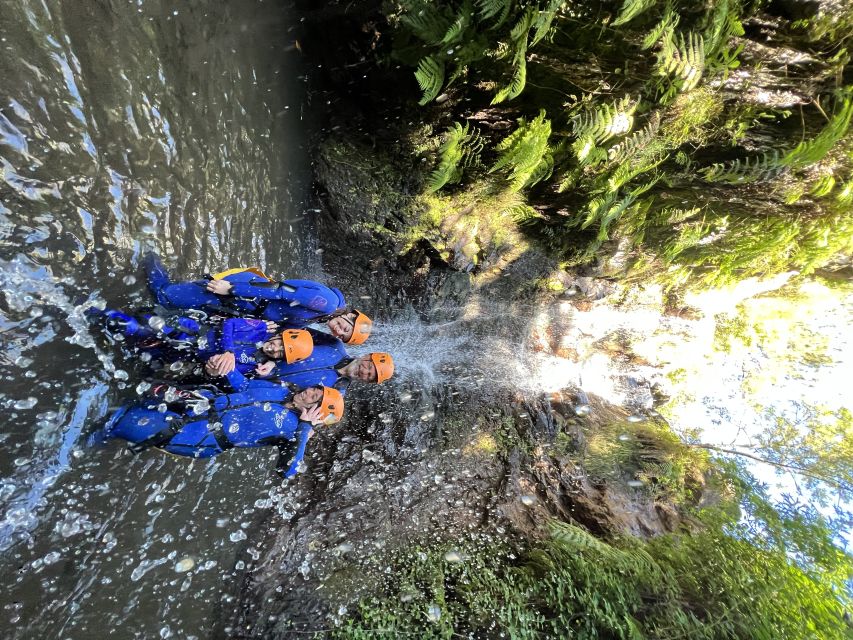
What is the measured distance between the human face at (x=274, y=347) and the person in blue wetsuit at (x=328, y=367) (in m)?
0.20

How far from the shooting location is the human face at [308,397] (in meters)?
3.79

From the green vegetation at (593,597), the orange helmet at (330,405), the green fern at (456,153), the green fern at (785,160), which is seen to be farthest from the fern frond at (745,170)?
the orange helmet at (330,405)

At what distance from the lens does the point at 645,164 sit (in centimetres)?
507

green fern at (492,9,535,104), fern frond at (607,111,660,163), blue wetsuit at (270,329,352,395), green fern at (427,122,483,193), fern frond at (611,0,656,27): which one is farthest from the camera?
green fern at (427,122,483,193)

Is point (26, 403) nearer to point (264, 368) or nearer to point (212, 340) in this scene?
point (212, 340)

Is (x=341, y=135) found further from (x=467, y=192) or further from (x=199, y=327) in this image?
(x=199, y=327)

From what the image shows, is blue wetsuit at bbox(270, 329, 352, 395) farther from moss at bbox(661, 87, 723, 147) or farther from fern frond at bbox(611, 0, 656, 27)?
moss at bbox(661, 87, 723, 147)

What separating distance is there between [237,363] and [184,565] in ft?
7.65

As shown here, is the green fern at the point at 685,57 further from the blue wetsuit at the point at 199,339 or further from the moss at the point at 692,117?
the blue wetsuit at the point at 199,339

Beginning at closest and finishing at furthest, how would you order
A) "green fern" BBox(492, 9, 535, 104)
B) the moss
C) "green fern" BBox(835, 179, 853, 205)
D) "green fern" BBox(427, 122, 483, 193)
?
"green fern" BBox(492, 9, 535, 104) → the moss → "green fern" BBox(835, 179, 853, 205) → "green fern" BBox(427, 122, 483, 193)

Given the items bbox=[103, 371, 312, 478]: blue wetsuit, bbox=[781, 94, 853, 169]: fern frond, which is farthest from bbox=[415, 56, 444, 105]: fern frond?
bbox=[781, 94, 853, 169]: fern frond

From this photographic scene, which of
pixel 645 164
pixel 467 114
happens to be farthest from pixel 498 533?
pixel 467 114

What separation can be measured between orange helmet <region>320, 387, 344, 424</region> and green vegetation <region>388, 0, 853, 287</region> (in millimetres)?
2941

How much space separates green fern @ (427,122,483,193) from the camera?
4998mm
